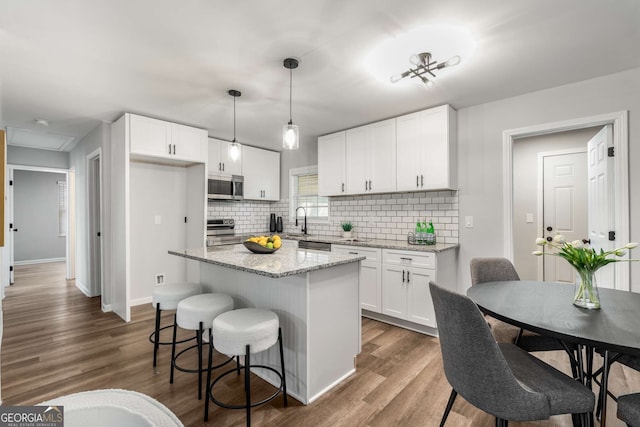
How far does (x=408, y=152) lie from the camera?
11.4 feet

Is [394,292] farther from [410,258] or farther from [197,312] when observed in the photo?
[197,312]

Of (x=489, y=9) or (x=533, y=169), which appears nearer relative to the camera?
(x=489, y=9)

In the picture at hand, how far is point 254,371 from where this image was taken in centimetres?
235

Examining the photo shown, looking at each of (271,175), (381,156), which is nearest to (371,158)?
(381,156)

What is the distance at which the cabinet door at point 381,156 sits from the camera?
3.62 meters

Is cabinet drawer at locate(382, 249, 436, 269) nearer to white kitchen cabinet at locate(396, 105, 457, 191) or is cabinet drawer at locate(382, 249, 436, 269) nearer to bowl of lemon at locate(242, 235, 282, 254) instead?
white kitchen cabinet at locate(396, 105, 457, 191)

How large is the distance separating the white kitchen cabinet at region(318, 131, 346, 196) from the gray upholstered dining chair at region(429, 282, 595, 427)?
2.94 m

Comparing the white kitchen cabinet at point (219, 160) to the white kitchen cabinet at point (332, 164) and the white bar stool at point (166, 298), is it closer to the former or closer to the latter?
the white kitchen cabinet at point (332, 164)

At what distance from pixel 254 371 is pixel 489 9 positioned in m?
2.94

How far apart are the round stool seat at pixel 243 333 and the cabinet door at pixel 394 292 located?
5.90 ft

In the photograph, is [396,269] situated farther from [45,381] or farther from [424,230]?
[45,381]

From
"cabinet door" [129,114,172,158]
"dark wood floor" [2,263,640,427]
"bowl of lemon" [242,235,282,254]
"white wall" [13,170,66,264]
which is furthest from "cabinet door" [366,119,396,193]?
"white wall" [13,170,66,264]

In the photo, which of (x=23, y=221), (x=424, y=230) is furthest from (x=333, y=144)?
(x=23, y=221)

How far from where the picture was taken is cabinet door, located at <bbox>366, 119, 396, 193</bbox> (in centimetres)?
362
